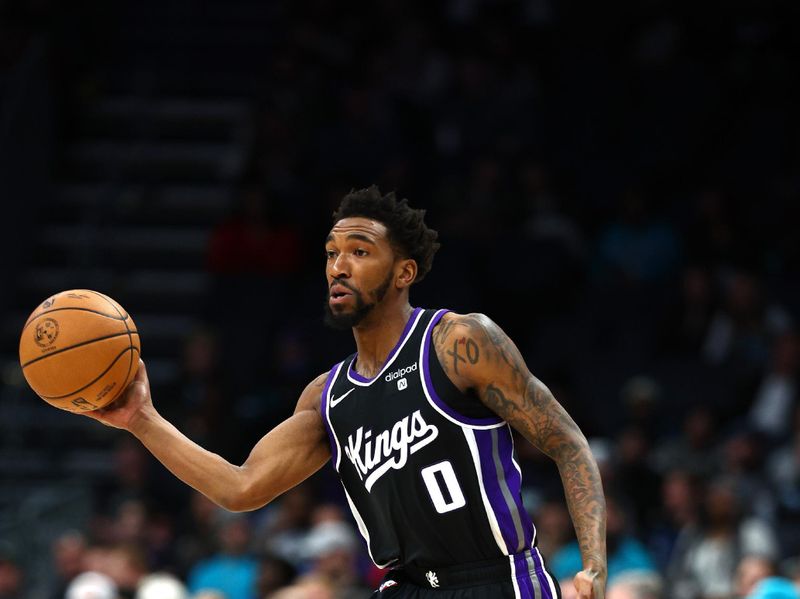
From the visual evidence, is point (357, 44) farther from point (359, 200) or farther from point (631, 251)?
point (359, 200)

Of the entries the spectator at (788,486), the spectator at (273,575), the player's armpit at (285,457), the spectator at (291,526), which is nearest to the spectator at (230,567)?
the spectator at (291,526)

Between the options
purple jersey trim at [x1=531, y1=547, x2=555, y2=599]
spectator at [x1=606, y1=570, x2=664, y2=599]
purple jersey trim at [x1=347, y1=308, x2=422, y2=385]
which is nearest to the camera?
purple jersey trim at [x1=531, y1=547, x2=555, y2=599]

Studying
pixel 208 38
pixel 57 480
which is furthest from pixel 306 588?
pixel 208 38

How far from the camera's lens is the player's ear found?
537 cm

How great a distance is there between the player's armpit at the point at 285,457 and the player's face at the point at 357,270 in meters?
0.45

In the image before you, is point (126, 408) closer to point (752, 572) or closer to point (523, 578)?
point (523, 578)

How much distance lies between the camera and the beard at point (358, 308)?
5254mm

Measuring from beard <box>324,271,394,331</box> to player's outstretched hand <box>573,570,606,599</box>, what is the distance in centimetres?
128

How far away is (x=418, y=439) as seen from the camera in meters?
5.09

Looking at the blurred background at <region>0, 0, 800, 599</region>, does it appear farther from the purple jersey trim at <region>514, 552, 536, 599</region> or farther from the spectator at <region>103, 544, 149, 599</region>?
the purple jersey trim at <region>514, 552, 536, 599</region>

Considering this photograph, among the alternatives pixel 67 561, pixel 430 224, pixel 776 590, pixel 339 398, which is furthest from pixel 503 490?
pixel 430 224

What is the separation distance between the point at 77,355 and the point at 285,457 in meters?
0.88

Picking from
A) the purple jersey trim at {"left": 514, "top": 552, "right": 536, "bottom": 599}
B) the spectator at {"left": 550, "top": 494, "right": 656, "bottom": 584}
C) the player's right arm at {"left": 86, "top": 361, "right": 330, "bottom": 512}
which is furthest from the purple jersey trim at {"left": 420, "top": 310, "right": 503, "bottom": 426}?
the spectator at {"left": 550, "top": 494, "right": 656, "bottom": 584}

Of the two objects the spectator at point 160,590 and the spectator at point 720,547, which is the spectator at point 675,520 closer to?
the spectator at point 720,547
